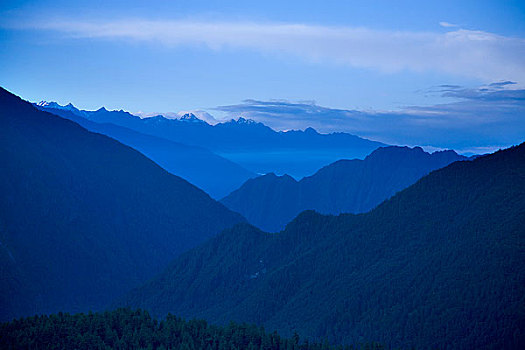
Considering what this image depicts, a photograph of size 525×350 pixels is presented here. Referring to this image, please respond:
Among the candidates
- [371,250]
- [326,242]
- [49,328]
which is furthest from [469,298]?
[49,328]

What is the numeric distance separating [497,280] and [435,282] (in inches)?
608

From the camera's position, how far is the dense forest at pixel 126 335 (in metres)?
97.8

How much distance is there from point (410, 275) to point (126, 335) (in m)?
79.9

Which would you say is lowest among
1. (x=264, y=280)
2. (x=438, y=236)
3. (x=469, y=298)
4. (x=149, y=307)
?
(x=149, y=307)

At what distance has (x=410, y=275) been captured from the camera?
496ft

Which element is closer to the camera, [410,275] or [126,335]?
[126,335]

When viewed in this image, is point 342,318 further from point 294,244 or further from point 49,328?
point 49,328

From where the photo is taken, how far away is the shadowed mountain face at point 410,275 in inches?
5138

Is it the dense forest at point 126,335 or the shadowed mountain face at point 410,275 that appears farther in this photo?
the shadowed mountain face at point 410,275

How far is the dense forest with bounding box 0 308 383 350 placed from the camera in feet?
321

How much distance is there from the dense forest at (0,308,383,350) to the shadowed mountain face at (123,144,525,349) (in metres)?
27.0

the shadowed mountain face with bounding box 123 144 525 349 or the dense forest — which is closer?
the dense forest

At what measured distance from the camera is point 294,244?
654 feet

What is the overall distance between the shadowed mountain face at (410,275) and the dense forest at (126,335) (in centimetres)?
2695
